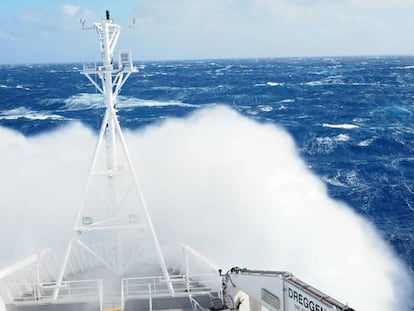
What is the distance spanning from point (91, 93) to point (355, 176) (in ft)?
288

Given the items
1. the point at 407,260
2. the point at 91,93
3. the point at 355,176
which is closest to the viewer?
the point at 407,260

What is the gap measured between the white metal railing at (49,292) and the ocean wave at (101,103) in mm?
79241

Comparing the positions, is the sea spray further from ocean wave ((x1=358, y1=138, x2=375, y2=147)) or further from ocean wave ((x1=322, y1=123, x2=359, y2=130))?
ocean wave ((x1=322, y1=123, x2=359, y2=130))

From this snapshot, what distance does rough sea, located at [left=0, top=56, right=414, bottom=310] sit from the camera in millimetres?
46562

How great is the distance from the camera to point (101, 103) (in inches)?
4077

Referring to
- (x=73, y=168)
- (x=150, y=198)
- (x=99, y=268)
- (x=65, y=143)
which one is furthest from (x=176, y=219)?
(x=65, y=143)

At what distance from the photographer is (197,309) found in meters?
20.6

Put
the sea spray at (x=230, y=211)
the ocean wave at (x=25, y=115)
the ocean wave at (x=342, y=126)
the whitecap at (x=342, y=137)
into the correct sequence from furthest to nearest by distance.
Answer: the ocean wave at (x=25, y=115) → the ocean wave at (x=342, y=126) → the whitecap at (x=342, y=137) → the sea spray at (x=230, y=211)

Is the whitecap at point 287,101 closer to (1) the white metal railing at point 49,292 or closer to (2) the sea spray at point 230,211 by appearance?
(2) the sea spray at point 230,211

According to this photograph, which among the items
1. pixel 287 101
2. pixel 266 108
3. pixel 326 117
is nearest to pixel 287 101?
pixel 287 101

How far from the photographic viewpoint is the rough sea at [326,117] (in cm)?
4656

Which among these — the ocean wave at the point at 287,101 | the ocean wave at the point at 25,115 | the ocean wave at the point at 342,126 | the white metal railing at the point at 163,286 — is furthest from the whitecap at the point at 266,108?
the white metal railing at the point at 163,286

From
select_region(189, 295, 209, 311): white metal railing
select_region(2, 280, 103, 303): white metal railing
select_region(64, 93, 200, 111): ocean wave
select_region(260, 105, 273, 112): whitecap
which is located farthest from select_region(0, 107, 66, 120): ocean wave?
select_region(189, 295, 209, 311): white metal railing

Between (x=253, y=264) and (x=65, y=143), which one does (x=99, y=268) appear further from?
(x=65, y=143)
